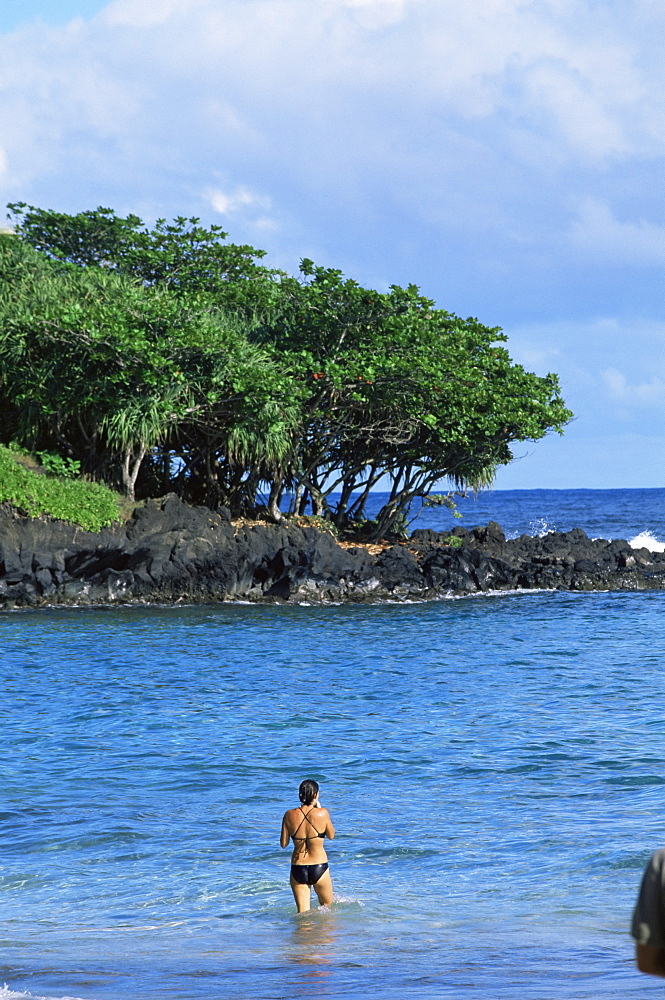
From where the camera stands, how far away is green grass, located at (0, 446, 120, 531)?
80.7 ft

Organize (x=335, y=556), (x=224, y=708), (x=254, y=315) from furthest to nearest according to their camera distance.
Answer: (x=254, y=315) → (x=335, y=556) → (x=224, y=708)

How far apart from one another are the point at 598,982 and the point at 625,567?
25864 millimetres

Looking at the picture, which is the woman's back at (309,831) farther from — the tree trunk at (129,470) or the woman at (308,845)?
the tree trunk at (129,470)

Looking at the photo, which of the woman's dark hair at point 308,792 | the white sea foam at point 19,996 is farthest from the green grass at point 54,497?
the white sea foam at point 19,996

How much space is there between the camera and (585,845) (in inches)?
363

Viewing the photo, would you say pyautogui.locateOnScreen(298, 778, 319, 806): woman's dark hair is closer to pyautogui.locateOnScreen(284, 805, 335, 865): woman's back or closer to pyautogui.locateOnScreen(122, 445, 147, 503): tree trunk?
pyautogui.locateOnScreen(284, 805, 335, 865): woman's back

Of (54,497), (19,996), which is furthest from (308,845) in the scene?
(54,497)

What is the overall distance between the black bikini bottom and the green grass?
699 inches

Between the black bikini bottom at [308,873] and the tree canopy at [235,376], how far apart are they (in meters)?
18.2

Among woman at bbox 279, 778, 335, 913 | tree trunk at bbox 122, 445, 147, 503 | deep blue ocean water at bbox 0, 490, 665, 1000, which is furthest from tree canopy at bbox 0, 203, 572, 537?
woman at bbox 279, 778, 335, 913

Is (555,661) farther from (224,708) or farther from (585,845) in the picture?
(585,845)

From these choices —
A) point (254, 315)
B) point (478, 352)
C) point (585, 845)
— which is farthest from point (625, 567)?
point (585, 845)

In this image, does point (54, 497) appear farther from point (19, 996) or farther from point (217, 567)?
point (19, 996)

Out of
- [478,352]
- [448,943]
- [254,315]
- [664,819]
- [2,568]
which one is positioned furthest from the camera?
[478,352]
